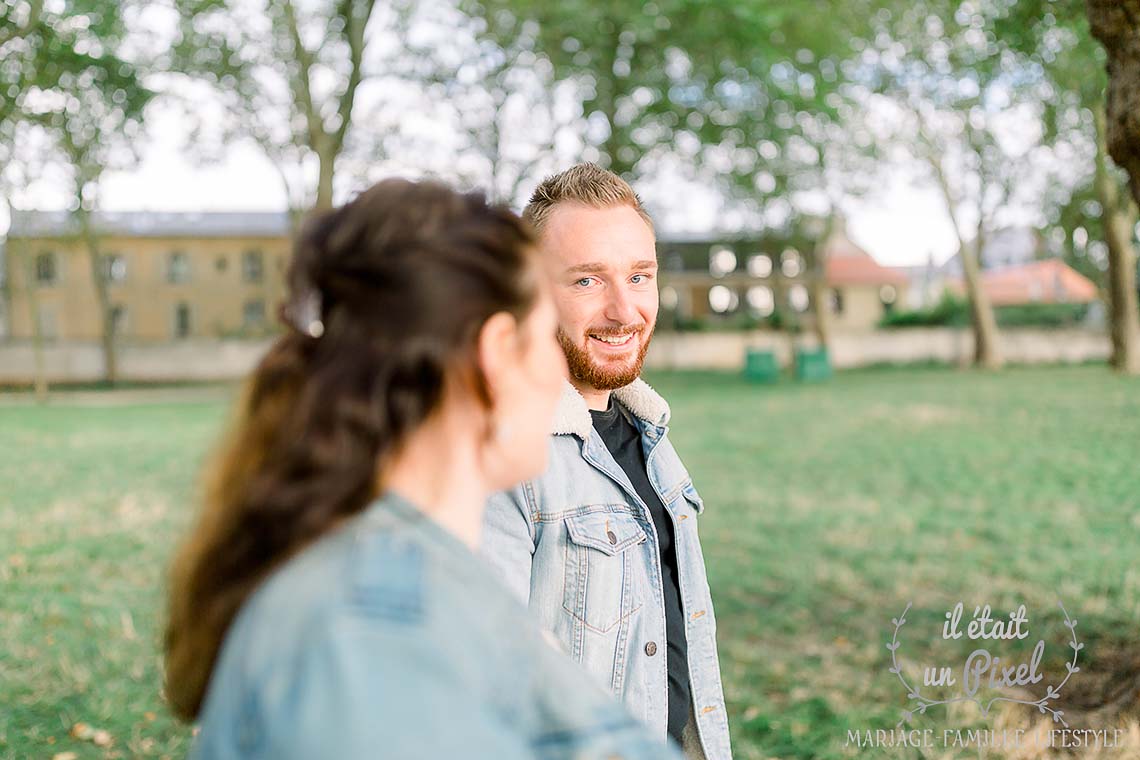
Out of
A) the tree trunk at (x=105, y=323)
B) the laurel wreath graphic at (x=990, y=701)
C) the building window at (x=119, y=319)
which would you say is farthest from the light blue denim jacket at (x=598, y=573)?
the building window at (x=119, y=319)

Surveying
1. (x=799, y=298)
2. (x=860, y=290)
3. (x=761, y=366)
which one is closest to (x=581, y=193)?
(x=761, y=366)

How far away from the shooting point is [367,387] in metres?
1.13

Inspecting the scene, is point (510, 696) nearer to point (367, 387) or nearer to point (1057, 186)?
point (367, 387)

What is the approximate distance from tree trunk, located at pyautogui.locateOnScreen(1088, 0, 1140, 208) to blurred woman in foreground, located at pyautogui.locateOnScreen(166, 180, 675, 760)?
12.9 ft

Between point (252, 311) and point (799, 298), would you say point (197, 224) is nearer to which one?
point (252, 311)

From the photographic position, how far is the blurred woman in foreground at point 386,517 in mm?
1007

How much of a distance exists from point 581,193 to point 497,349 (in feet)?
4.26

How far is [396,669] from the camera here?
3.26 ft

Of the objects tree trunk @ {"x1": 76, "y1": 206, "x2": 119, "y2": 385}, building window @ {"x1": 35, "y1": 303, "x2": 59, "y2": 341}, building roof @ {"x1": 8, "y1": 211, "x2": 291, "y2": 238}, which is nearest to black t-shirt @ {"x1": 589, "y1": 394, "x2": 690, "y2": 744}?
tree trunk @ {"x1": 76, "y1": 206, "x2": 119, "y2": 385}

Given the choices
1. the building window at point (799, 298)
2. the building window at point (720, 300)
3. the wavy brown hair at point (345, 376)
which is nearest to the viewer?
the wavy brown hair at point (345, 376)

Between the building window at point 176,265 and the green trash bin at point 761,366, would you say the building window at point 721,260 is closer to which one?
the green trash bin at point 761,366

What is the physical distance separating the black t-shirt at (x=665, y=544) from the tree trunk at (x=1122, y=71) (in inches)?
119

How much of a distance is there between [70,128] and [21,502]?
79.8 feet

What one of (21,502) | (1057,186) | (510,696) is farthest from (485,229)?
(1057,186)
